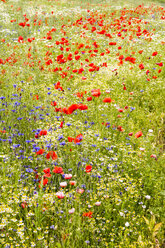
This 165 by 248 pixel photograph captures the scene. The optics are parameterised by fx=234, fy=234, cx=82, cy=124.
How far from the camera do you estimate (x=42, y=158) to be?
123 inches

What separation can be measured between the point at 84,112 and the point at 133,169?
5.39ft

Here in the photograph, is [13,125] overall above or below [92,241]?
above

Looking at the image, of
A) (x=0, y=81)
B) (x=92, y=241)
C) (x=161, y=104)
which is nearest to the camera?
(x=92, y=241)

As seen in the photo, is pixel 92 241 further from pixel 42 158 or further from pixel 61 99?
pixel 61 99

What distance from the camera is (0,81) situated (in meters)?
5.49

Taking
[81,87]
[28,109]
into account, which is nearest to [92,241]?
[28,109]

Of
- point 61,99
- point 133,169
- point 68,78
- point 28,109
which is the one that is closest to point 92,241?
point 133,169

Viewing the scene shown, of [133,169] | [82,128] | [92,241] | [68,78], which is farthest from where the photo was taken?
[68,78]

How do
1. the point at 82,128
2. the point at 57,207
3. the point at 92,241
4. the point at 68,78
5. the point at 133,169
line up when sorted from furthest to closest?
the point at 68,78 < the point at 82,128 < the point at 133,169 < the point at 57,207 < the point at 92,241

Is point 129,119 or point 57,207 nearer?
point 57,207

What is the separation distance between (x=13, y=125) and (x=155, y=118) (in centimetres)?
261

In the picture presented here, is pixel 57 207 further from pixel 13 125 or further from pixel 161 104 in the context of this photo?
pixel 161 104

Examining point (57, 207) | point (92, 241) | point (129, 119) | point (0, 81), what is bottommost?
point (92, 241)

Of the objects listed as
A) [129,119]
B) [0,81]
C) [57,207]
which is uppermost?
[0,81]
